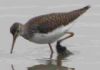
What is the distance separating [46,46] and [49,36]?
1133 mm

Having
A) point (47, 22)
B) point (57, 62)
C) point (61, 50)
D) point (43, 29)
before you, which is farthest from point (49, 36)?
point (61, 50)

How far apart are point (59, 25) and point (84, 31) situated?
173 cm

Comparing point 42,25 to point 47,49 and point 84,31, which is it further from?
point 84,31

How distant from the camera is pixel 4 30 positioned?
1545 centimetres

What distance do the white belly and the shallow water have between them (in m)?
0.40

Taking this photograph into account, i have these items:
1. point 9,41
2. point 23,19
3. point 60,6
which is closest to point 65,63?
point 9,41

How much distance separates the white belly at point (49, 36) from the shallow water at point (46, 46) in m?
0.40

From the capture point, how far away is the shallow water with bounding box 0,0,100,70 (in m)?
13.0

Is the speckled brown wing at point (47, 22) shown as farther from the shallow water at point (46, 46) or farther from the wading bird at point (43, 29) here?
the shallow water at point (46, 46)

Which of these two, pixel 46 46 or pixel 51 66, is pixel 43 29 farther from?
pixel 46 46

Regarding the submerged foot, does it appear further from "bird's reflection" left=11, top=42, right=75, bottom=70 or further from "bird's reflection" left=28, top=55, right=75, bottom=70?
"bird's reflection" left=28, top=55, right=75, bottom=70

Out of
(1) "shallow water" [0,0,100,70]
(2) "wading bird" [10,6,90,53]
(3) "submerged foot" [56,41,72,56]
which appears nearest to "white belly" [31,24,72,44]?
(2) "wading bird" [10,6,90,53]

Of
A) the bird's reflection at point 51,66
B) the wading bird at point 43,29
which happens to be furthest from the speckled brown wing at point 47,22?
the bird's reflection at point 51,66

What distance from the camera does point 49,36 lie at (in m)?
13.5
